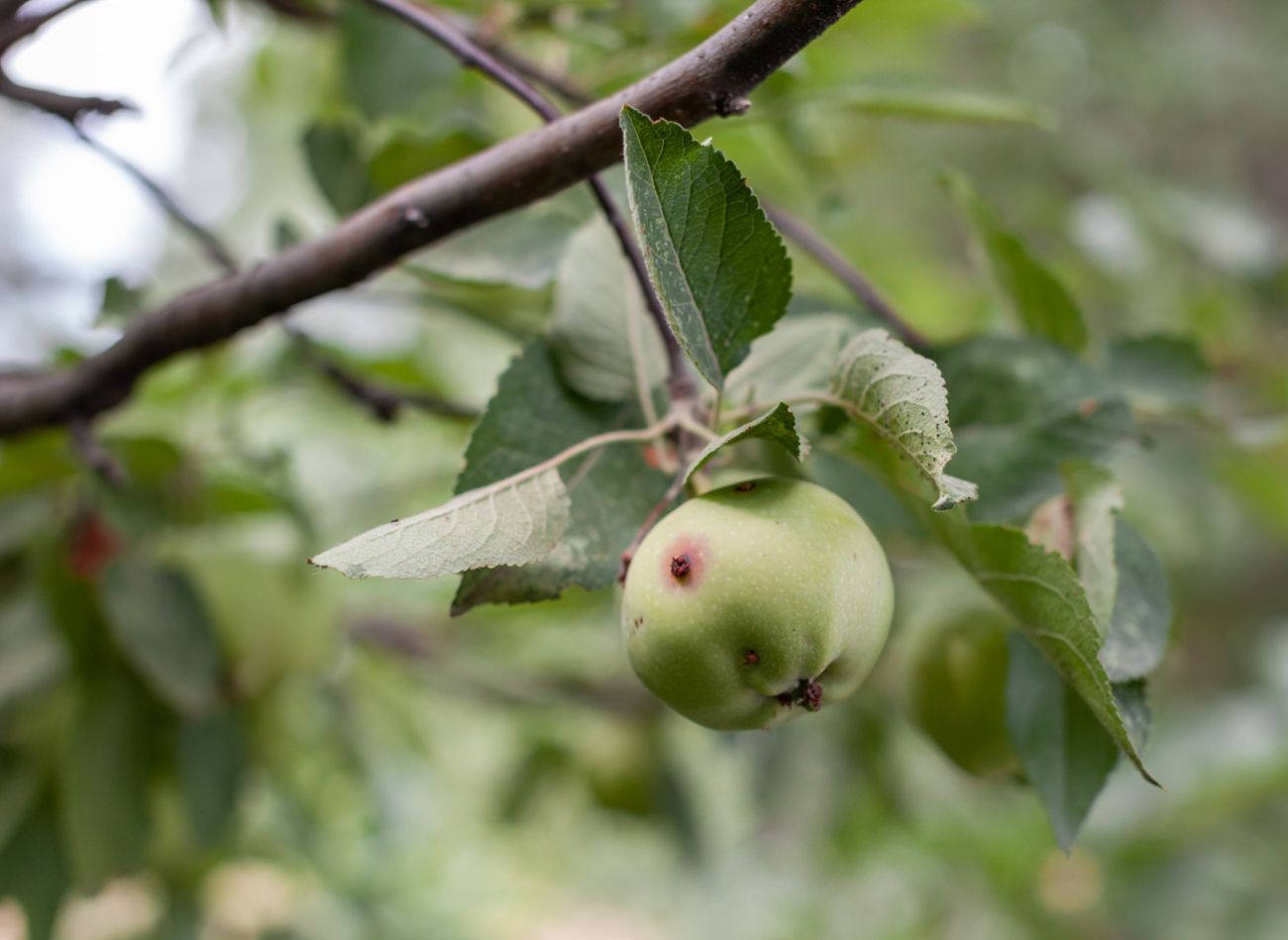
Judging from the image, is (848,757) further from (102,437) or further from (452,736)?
(102,437)

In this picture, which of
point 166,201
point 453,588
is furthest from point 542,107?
point 453,588

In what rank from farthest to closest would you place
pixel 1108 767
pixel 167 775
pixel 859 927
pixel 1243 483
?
pixel 859 927 < pixel 1243 483 < pixel 167 775 < pixel 1108 767

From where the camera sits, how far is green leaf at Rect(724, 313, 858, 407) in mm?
462

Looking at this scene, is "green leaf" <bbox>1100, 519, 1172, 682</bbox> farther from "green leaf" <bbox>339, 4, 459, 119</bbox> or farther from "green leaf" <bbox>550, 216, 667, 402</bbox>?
"green leaf" <bbox>339, 4, 459, 119</bbox>

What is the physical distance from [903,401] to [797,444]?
0.04 metres

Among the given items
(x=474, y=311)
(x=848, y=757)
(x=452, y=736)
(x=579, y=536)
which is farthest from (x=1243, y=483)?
(x=452, y=736)

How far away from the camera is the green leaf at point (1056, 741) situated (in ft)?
1.38

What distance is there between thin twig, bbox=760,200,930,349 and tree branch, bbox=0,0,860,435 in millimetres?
199

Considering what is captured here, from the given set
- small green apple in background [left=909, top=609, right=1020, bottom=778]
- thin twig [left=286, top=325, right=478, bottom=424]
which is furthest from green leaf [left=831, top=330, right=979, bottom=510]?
thin twig [left=286, top=325, right=478, bottom=424]

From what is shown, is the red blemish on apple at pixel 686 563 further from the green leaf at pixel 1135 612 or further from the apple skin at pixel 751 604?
the green leaf at pixel 1135 612

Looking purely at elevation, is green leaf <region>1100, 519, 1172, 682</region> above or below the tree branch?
below

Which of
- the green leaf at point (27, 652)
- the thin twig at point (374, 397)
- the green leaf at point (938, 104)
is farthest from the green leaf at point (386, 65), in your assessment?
the green leaf at point (27, 652)

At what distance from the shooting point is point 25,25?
50cm

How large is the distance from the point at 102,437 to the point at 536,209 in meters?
0.39
